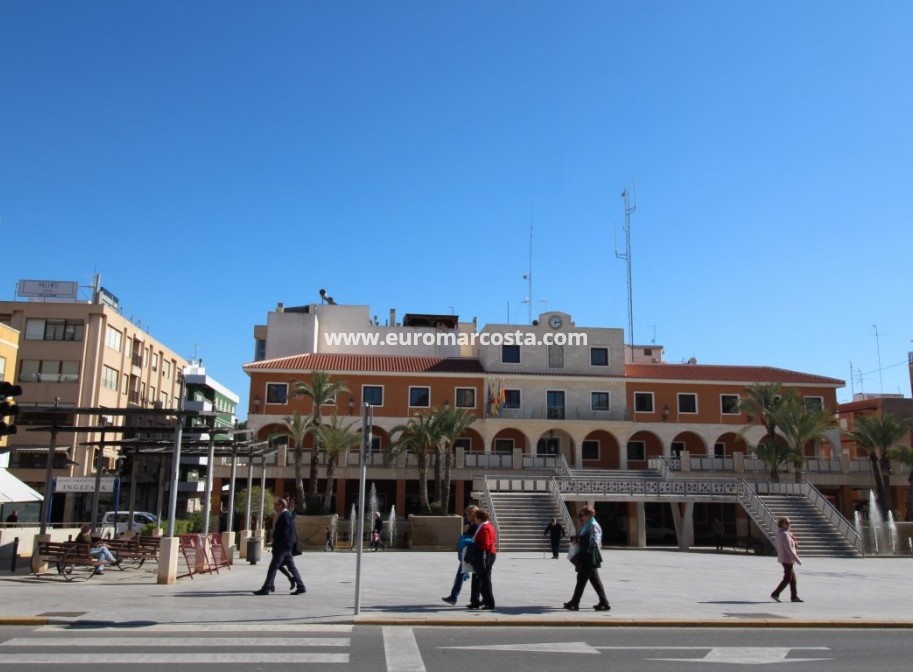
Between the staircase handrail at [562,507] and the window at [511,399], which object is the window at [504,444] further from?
the staircase handrail at [562,507]

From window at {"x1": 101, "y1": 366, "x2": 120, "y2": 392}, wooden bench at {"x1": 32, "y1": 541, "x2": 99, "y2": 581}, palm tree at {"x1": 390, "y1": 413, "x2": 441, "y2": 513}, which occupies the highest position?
window at {"x1": 101, "y1": 366, "x2": 120, "y2": 392}

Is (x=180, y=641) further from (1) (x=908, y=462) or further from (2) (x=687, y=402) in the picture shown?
(2) (x=687, y=402)

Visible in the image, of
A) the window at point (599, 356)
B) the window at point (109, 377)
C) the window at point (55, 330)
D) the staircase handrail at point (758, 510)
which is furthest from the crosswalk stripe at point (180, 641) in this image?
the window at point (109, 377)

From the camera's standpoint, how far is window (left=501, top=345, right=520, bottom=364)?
4844 centimetres

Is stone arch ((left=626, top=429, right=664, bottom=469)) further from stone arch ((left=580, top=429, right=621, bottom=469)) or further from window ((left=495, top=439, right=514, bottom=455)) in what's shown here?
window ((left=495, top=439, right=514, bottom=455))

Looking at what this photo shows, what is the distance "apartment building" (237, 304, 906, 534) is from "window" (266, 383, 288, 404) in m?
0.06

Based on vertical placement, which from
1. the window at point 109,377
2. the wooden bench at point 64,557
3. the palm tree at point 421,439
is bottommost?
the wooden bench at point 64,557

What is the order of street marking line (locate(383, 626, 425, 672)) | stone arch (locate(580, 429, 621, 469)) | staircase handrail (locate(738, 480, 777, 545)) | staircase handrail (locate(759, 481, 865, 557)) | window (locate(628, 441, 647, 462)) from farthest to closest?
window (locate(628, 441, 647, 462)) < stone arch (locate(580, 429, 621, 469)) < staircase handrail (locate(738, 480, 777, 545)) < staircase handrail (locate(759, 481, 865, 557)) < street marking line (locate(383, 626, 425, 672))

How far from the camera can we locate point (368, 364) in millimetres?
47688

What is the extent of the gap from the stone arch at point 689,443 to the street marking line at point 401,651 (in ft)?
135

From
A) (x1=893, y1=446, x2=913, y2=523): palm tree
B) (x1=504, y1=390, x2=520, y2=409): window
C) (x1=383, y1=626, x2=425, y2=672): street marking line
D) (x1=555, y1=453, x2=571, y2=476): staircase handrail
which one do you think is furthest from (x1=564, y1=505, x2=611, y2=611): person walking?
(x1=893, y1=446, x2=913, y2=523): palm tree

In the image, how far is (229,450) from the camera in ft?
76.0

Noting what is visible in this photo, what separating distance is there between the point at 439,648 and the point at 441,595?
5.25 m

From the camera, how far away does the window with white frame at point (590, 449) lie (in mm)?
48688
